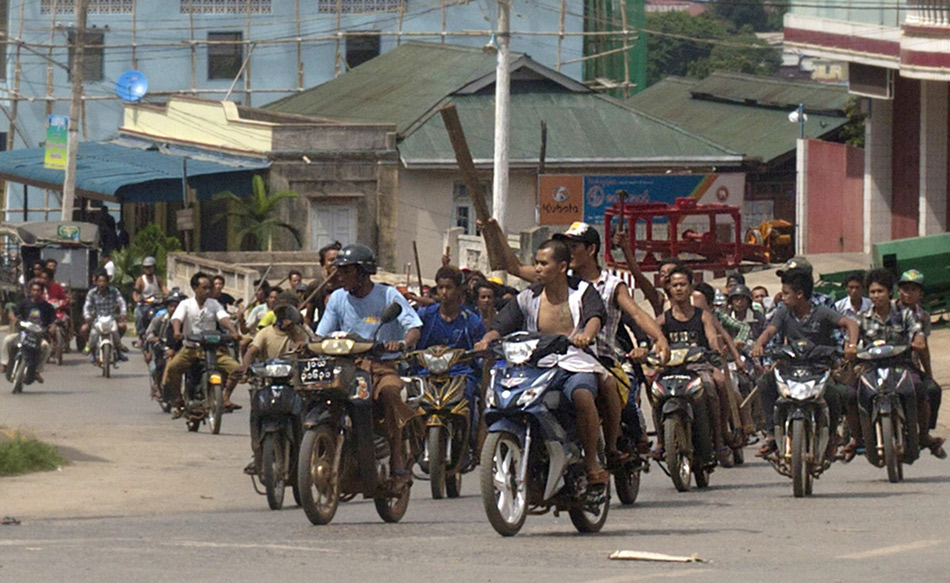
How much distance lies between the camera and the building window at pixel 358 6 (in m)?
63.9

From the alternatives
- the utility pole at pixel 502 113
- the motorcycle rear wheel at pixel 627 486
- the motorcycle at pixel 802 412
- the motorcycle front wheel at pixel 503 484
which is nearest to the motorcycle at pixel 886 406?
the motorcycle at pixel 802 412

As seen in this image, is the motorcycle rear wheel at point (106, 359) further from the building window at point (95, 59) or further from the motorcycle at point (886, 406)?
the building window at point (95, 59)

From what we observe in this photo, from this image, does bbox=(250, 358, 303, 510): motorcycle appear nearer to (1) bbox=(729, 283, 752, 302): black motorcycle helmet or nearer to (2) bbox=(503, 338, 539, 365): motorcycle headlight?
(2) bbox=(503, 338, 539, 365): motorcycle headlight

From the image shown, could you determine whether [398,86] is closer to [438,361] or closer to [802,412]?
[438,361]

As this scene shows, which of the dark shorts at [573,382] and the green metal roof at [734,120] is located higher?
the green metal roof at [734,120]

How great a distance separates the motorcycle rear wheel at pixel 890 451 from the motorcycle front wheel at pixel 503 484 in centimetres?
436

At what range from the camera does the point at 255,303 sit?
78.1 ft

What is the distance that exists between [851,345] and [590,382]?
356 cm

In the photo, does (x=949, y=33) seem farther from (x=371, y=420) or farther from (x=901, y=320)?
(x=371, y=420)

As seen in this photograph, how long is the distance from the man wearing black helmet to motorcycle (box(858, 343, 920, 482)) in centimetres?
351

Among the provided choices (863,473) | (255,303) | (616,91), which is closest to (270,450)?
(863,473)

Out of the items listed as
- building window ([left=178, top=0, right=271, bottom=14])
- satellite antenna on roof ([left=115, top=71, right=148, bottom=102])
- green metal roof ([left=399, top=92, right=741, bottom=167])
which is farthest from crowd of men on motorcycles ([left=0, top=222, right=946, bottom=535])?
building window ([left=178, top=0, right=271, bottom=14])

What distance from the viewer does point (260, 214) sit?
4759 centimetres

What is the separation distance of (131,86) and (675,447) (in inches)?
1828
